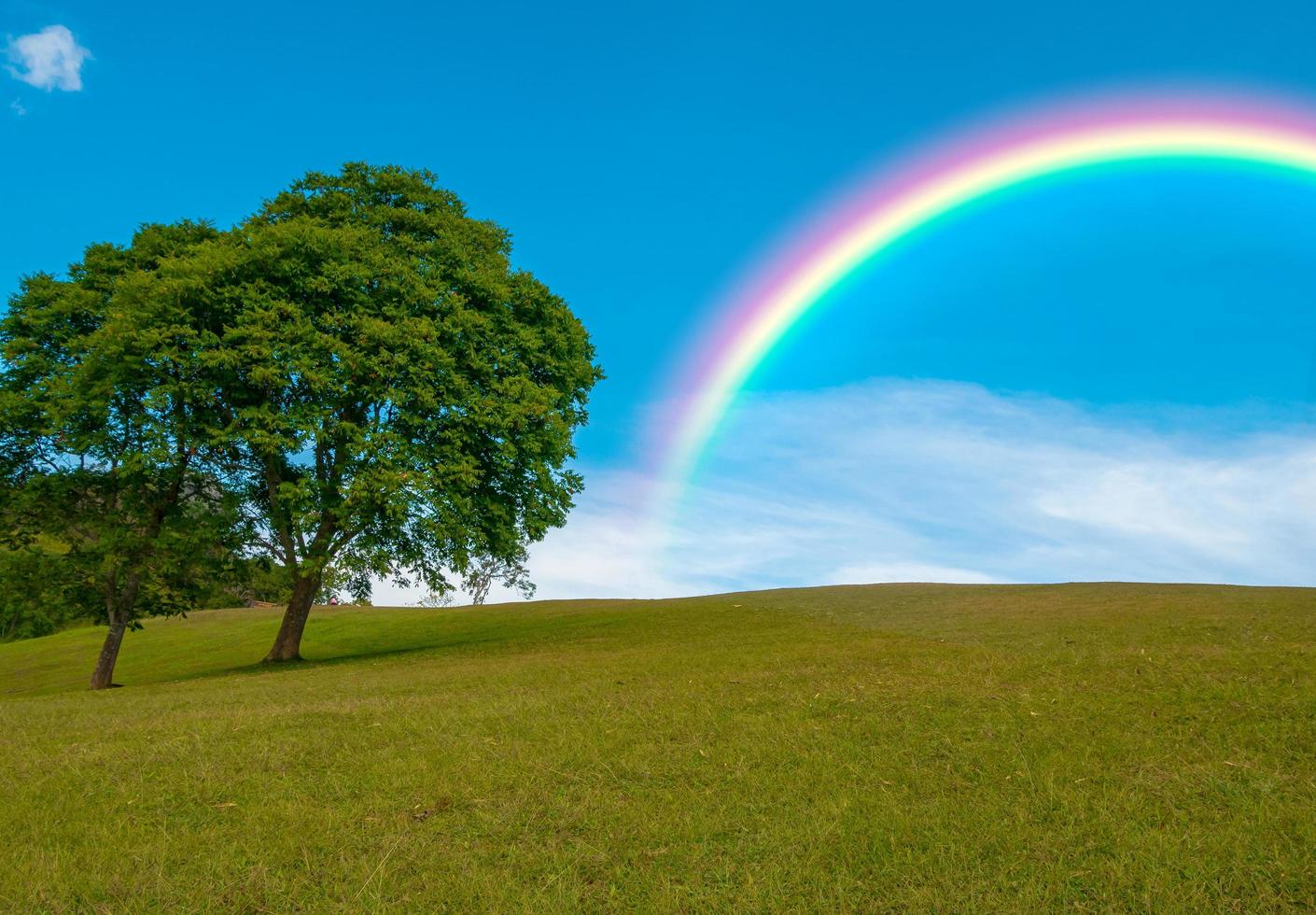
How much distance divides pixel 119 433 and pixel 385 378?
10.5 metres

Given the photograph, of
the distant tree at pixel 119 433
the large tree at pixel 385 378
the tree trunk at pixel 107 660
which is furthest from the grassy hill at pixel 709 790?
the tree trunk at pixel 107 660

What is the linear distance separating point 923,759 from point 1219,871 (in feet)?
12.0

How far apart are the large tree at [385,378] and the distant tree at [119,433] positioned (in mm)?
1616

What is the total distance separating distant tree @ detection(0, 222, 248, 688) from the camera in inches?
1155

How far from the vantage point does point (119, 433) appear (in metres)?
31.3

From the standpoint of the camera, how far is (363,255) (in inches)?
1220

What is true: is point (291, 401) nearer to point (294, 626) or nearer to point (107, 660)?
point (294, 626)

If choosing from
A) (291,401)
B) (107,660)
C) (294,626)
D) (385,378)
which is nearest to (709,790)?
(385,378)

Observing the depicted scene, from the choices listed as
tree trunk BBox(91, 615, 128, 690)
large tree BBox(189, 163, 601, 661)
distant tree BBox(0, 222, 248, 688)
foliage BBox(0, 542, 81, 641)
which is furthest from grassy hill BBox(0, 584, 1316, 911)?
tree trunk BBox(91, 615, 128, 690)

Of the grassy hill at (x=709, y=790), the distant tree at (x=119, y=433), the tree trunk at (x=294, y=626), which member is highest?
the distant tree at (x=119, y=433)

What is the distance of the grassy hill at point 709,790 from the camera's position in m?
8.28

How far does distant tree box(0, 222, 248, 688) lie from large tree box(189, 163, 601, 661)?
1.62m

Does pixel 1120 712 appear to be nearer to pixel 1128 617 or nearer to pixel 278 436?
pixel 1128 617

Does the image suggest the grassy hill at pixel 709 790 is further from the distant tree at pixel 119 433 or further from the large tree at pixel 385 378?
the distant tree at pixel 119 433
